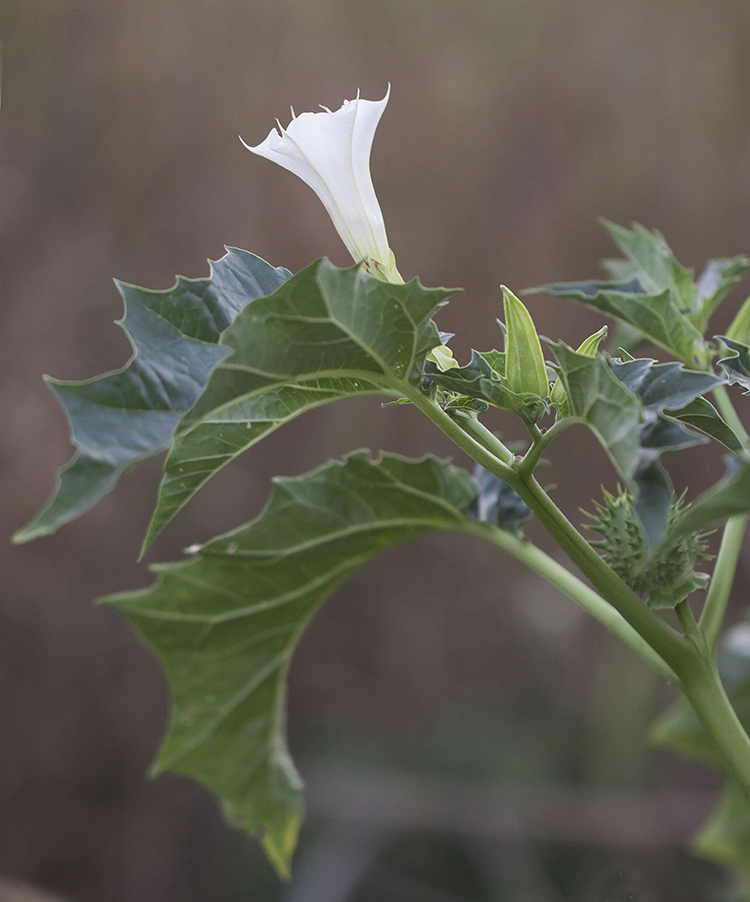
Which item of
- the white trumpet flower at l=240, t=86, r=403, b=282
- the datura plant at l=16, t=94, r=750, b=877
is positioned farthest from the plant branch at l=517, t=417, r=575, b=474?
the white trumpet flower at l=240, t=86, r=403, b=282

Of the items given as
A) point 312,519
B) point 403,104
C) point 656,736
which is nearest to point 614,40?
point 403,104

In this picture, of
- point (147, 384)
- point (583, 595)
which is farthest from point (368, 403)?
point (147, 384)

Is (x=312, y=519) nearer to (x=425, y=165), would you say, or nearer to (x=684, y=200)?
(x=425, y=165)

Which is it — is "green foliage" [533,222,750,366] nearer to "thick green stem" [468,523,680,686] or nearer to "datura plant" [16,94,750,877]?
"datura plant" [16,94,750,877]

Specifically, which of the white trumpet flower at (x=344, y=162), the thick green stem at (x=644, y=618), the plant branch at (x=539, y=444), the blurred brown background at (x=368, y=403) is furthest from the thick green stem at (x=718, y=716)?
the blurred brown background at (x=368, y=403)

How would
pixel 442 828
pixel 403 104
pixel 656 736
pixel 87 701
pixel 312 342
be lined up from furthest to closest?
pixel 403 104, pixel 87 701, pixel 442 828, pixel 656 736, pixel 312 342

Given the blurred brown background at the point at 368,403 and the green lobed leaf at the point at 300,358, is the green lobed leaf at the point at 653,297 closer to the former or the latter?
the green lobed leaf at the point at 300,358
